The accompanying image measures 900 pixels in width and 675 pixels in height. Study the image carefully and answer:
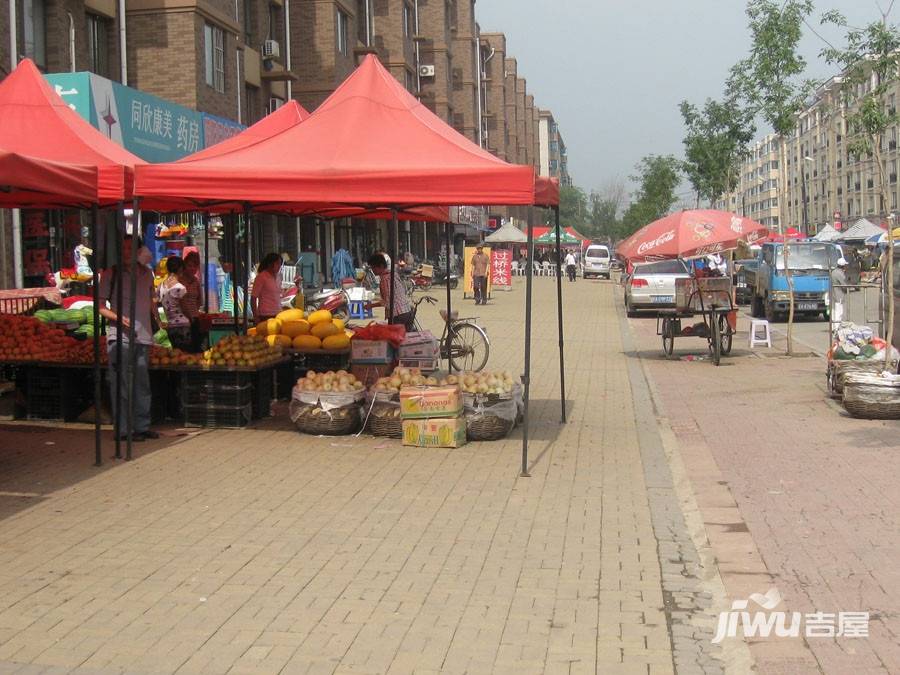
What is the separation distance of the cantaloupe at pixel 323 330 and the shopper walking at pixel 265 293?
97 cm

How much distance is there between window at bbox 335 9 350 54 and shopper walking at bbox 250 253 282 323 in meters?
26.1

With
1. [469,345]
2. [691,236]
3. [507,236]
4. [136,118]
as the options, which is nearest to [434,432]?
[469,345]

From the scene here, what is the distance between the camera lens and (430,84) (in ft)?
200

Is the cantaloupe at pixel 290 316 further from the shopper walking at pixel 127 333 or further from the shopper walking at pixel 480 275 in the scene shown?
the shopper walking at pixel 480 275

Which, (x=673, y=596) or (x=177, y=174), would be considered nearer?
(x=673, y=596)

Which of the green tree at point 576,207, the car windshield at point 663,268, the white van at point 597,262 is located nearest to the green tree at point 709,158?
the car windshield at point 663,268

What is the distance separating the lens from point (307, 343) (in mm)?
11852

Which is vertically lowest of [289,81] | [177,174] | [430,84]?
[177,174]

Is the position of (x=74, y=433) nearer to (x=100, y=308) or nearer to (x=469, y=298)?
(x=100, y=308)

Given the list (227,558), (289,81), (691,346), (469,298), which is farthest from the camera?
(469,298)

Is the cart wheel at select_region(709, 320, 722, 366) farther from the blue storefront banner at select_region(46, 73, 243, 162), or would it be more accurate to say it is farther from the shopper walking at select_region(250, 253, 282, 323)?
the blue storefront banner at select_region(46, 73, 243, 162)

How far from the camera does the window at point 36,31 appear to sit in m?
18.7

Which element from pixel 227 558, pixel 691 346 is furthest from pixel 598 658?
pixel 691 346

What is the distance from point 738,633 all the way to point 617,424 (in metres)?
6.06
